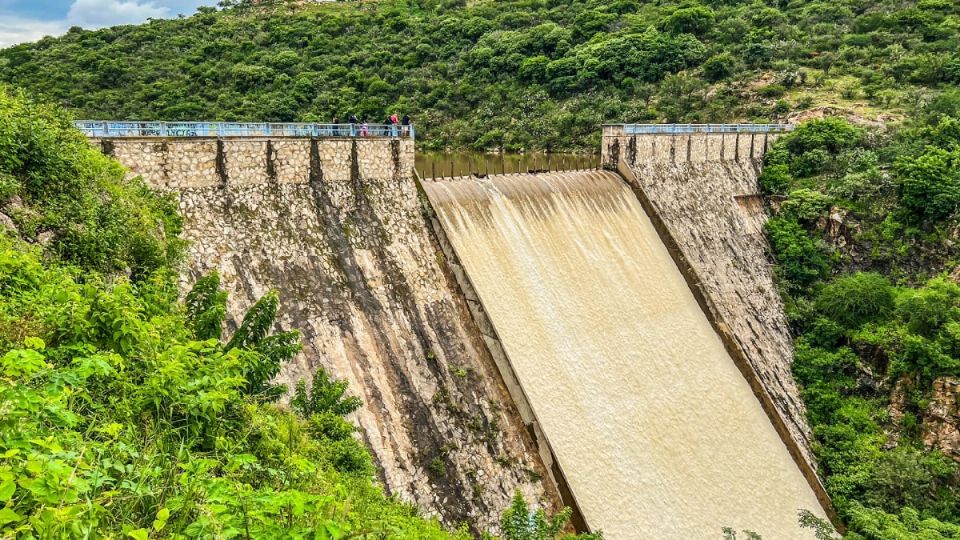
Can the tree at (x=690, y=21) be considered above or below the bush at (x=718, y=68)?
above

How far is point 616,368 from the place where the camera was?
744 inches

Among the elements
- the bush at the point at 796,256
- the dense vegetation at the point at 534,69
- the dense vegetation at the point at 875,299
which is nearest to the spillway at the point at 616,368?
the dense vegetation at the point at 875,299

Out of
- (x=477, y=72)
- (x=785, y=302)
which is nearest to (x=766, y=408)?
(x=785, y=302)

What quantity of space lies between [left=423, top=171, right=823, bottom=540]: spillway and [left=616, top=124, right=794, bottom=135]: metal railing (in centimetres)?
465

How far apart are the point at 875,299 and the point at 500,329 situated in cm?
1694

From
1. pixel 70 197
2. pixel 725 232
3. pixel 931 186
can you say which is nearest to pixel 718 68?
pixel 931 186

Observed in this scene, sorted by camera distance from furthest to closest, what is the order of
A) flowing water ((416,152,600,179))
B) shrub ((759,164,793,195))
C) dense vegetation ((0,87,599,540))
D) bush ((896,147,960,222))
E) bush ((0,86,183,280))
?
1. flowing water ((416,152,600,179))
2. shrub ((759,164,793,195))
3. bush ((896,147,960,222))
4. bush ((0,86,183,280))
5. dense vegetation ((0,87,599,540))

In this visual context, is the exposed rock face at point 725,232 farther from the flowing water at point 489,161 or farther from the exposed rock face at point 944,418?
the exposed rock face at point 944,418

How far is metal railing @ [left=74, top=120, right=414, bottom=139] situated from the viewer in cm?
1316

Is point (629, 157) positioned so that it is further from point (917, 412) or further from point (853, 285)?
point (917, 412)

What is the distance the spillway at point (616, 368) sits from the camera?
16.4 metres

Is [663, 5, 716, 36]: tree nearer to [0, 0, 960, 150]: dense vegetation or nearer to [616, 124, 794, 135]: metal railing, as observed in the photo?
[0, 0, 960, 150]: dense vegetation

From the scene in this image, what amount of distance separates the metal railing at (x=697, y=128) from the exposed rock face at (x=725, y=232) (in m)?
0.35

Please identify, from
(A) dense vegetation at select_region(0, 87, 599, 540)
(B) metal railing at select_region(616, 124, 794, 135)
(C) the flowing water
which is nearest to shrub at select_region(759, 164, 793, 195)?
(B) metal railing at select_region(616, 124, 794, 135)
